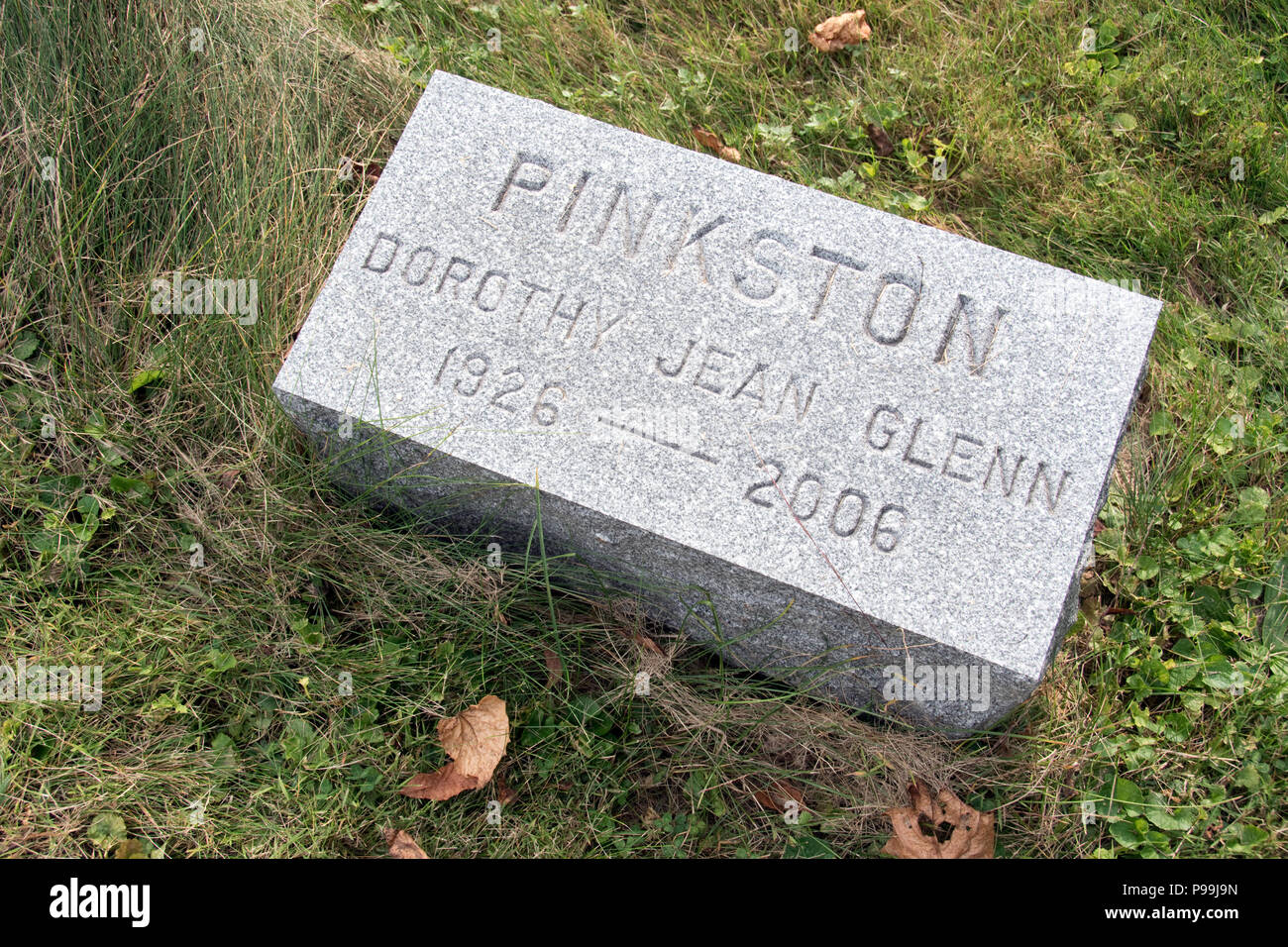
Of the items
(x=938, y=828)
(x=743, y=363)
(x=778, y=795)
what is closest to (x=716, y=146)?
(x=743, y=363)

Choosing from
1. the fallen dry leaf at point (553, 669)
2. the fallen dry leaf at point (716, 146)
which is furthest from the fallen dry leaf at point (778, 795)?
the fallen dry leaf at point (716, 146)

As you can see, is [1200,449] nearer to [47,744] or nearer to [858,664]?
[858,664]

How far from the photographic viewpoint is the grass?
2293mm

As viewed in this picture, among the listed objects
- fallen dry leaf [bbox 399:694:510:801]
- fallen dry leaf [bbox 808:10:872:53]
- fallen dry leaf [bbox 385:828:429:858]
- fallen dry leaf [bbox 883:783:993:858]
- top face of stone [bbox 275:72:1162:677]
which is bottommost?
fallen dry leaf [bbox 385:828:429:858]

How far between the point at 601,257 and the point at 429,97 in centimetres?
67

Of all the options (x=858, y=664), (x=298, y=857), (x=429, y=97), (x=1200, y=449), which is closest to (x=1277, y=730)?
(x=1200, y=449)

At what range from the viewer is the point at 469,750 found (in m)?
2.30

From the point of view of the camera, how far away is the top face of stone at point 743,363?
82.2 inches

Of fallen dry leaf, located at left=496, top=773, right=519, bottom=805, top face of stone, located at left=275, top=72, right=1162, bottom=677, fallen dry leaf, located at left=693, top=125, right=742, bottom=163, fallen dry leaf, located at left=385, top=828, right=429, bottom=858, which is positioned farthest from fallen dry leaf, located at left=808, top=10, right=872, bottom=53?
fallen dry leaf, located at left=385, top=828, right=429, bottom=858

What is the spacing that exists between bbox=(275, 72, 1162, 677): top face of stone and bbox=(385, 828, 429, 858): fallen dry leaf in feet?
2.90

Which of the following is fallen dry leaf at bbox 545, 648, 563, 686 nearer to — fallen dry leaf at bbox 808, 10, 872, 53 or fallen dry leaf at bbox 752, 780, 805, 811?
fallen dry leaf at bbox 752, 780, 805, 811
